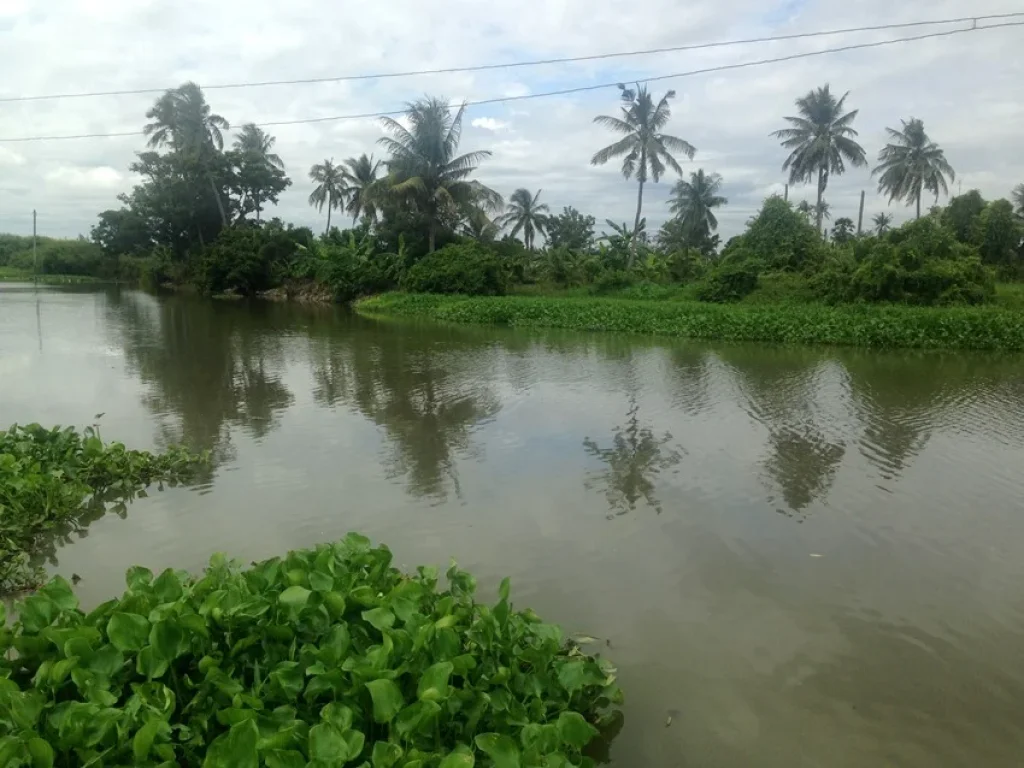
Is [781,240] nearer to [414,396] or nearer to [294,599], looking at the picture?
[414,396]

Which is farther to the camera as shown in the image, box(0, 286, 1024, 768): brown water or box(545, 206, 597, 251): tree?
box(545, 206, 597, 251): tree

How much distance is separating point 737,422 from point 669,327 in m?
11.7

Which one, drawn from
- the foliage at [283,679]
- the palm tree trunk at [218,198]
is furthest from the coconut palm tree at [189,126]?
the foliage at [283,679]

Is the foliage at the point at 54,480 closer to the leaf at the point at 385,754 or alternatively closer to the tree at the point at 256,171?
the leaf at the point at 385,754

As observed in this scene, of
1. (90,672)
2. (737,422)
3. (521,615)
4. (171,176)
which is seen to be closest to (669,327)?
(737,422)

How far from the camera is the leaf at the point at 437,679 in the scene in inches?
112

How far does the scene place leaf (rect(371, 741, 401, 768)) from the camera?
2.56 m

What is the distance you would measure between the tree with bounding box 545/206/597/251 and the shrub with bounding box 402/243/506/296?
13.6 metres

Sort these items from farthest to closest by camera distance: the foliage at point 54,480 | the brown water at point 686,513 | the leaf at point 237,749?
the foliage at point 54,480 → the brown water at point 686,513 → the leaf at point 237,749

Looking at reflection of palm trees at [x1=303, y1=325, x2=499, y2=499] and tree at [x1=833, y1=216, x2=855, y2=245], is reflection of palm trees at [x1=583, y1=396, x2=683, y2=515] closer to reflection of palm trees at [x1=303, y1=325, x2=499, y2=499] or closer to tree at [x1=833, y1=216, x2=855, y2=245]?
reflection of palm trees at [x1=303, y1=325, x2=499, y2=499]

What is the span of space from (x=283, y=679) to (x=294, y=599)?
1.17ft

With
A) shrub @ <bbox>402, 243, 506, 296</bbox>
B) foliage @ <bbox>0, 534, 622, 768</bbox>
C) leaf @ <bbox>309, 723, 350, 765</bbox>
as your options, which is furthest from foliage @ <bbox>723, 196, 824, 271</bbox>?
leaf @ <bbox>309, 723, 350, 765</bbox>

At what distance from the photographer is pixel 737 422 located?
1017 centimetres

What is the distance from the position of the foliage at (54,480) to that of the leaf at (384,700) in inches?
151
